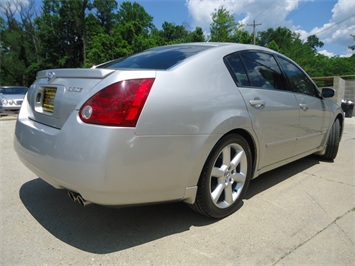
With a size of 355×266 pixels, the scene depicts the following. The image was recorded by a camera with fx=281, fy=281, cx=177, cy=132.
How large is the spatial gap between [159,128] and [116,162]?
1.15 ft

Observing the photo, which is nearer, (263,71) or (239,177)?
(239,177)

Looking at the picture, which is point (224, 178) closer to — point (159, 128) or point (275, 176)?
point (159, 128)

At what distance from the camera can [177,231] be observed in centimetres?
220

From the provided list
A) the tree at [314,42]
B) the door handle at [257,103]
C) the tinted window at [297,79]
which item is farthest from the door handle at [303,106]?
the tree at [314,42]

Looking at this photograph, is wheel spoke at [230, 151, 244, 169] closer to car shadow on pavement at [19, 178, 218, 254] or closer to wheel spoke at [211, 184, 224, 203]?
wheel spoke at [211, 184, 224, 203]

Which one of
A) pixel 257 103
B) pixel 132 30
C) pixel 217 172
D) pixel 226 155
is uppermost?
pixel 132 30

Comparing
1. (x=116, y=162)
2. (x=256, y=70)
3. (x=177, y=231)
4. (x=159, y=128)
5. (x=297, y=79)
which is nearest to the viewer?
(x=116, y=162)

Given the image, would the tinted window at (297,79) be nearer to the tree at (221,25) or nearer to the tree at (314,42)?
the tree at (221,25)

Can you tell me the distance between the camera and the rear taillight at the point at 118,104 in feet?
5.72

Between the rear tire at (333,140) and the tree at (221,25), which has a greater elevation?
the tree at (221,25)

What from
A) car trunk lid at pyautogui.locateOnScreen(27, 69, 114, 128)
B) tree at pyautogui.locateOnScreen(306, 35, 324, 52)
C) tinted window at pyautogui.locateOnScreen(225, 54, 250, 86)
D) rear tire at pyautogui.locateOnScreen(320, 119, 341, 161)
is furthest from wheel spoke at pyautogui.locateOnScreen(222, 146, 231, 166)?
tree at pyautogui.locateOnScreen(306, 35, 324, 52)

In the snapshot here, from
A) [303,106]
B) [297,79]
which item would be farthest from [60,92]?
[297,79]

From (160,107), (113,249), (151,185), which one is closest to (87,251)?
(113,249)

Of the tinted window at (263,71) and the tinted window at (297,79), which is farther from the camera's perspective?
the tinted window at (297,79)
